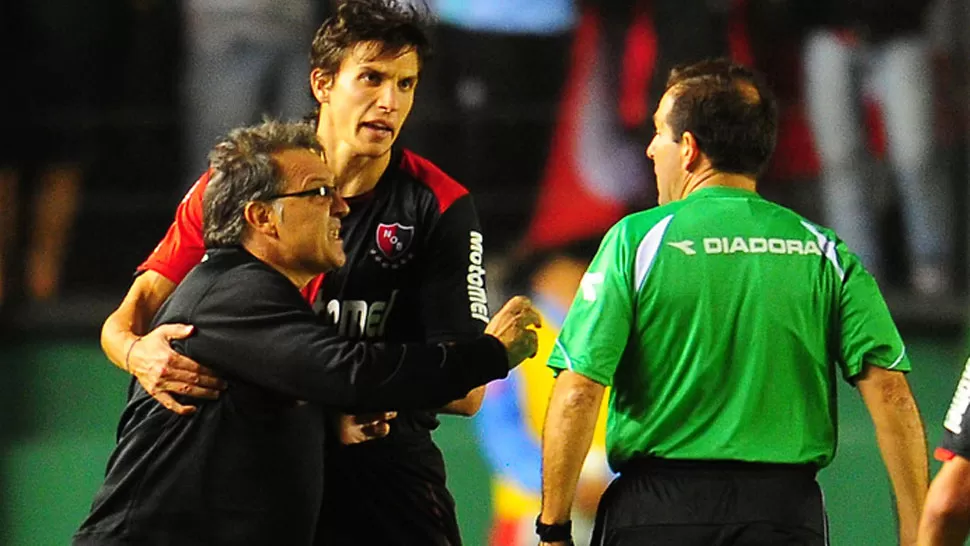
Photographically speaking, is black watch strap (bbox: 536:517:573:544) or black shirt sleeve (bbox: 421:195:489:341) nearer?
black watch strap (bbox: 536:517:573:544)

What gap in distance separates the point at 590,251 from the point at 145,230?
6.39ft

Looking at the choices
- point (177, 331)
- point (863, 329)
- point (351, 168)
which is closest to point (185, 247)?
Result: point (351, 168)

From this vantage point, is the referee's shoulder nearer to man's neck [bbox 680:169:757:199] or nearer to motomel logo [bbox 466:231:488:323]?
man's neck [bbox 680:169:757:199]

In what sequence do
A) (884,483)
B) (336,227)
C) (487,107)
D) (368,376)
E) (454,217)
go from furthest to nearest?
(487,107)
(884,483)
(454,217)
(336,227)
(368,376)

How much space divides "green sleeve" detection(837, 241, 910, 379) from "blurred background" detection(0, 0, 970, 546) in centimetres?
315

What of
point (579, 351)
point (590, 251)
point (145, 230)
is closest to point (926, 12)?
point (590, 251)

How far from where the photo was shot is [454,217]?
4.28 meters

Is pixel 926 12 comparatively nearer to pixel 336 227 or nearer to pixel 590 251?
pixel 590 251

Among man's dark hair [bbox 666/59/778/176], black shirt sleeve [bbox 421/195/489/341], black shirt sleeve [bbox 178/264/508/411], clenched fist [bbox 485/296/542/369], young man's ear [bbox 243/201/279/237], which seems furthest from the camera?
black shirt sleeve [bbox 421/195/489/341]

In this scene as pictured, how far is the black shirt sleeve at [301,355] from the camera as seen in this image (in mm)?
3420

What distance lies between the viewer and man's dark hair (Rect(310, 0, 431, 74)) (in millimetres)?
4336

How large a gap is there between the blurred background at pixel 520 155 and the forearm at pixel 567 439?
10.4 ft

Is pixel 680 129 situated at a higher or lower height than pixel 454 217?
higher

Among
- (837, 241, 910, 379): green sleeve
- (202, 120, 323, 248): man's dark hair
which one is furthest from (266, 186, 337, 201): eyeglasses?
(837, 241, 910, 379): green sleeve
